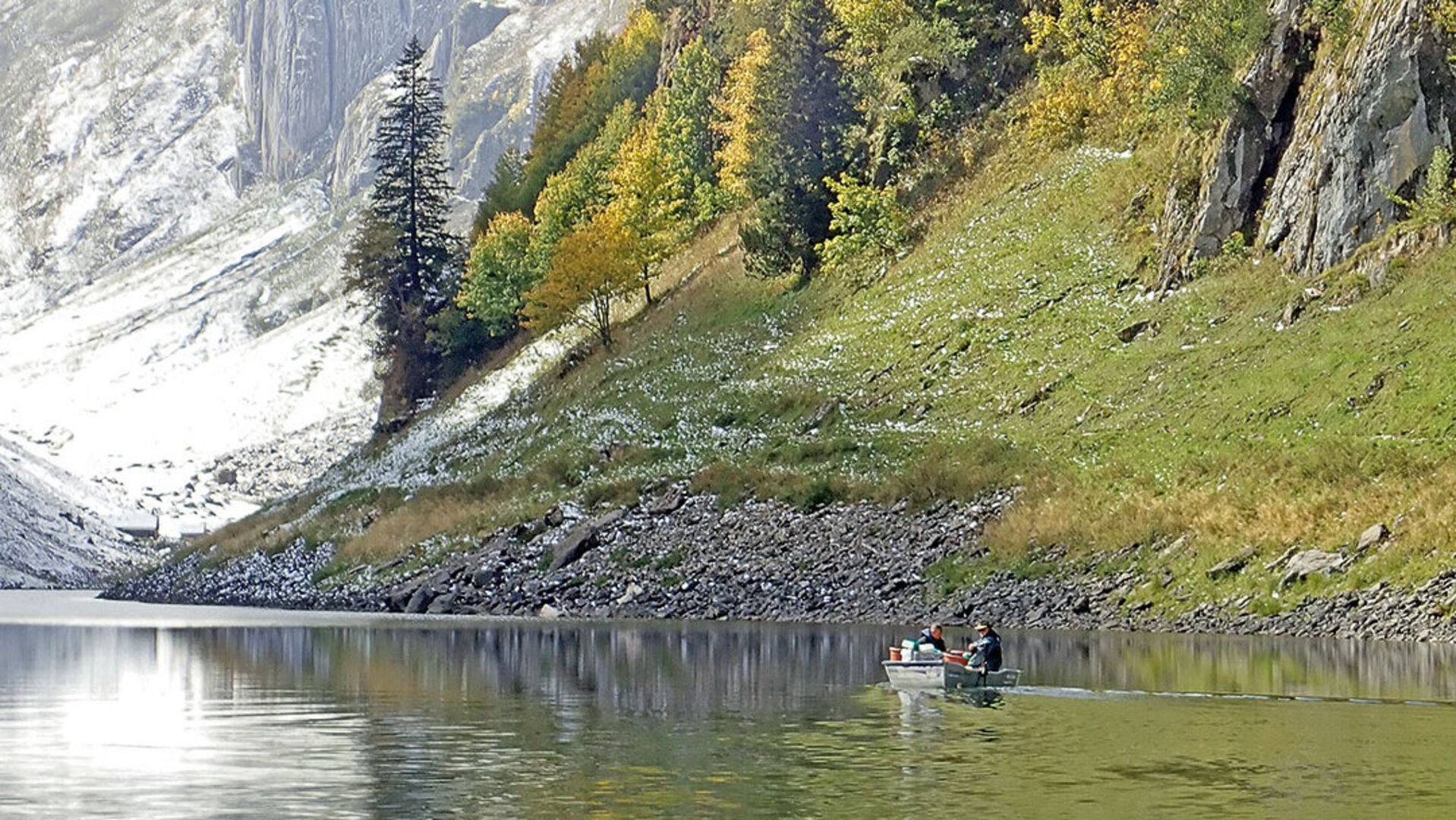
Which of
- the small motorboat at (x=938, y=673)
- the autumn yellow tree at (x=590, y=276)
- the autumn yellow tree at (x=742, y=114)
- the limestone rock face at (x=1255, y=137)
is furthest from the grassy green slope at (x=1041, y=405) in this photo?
the small motorboat at (x=938, y=673)

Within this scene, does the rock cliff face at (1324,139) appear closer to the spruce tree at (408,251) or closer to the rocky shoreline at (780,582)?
the rocky shoreline at (780,582)

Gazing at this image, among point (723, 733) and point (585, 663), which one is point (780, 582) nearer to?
point (585, 663)

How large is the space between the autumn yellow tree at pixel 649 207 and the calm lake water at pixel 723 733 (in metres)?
61.0

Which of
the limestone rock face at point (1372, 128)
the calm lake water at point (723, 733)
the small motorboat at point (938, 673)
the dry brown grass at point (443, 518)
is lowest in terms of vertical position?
the calm lake water at point (723, 733)

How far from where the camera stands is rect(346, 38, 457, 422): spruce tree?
463 feet

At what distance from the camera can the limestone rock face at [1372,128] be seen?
74.9m

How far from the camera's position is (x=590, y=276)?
11606cm

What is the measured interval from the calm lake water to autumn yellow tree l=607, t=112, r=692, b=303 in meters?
61.0

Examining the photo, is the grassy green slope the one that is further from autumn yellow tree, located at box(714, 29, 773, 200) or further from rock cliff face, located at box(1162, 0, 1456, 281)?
autumn yellow tree, located at box(714, 29, 773, 200)

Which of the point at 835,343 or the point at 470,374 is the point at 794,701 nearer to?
the point at 835,343

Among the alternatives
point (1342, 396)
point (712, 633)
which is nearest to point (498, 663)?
point (712, 633)

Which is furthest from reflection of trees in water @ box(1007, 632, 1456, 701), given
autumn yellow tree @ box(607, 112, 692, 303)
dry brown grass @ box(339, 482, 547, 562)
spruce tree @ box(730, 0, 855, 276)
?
autumn yellow tree @ box(607, 112, 692, 303)

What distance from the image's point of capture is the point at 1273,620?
57.1 metres

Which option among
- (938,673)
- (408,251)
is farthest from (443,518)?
(408,251)
